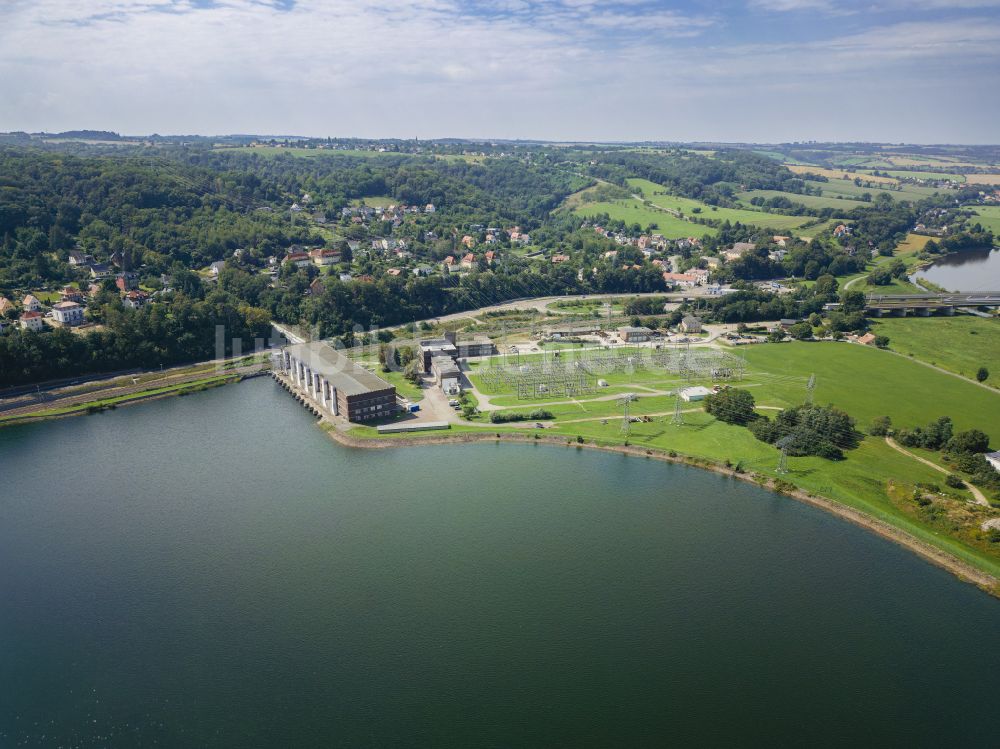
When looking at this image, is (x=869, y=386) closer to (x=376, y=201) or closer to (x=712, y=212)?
(x=712, y=212)

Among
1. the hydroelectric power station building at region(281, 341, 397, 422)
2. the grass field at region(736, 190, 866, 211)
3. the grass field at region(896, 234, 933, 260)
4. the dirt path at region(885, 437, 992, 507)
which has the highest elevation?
the grass field at region(736, 190, 866, 211)

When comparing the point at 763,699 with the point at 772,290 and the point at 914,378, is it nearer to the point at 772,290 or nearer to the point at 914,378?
the point at 914,378

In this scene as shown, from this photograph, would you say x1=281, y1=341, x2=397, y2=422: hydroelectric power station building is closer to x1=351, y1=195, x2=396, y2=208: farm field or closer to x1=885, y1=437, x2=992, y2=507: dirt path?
x1=885, y1=437, x2=992, y2=507: dirt path

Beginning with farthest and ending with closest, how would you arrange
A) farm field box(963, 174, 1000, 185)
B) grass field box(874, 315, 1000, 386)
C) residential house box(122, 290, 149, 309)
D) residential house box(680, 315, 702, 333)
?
farm field box(963, 174, 1000, 185) < residential house box(680, 315, 702, 333) < residential house box(122, 290, 149, 309) < grass field box(874, 315, 1000, 386)

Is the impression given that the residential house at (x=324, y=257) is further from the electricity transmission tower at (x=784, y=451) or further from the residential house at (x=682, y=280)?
the electricity transmission tower at (x=784, y=451)

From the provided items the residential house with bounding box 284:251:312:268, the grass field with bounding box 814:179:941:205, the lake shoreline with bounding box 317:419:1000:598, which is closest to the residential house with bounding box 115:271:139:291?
the residential house with bounding box 284:251:312:268

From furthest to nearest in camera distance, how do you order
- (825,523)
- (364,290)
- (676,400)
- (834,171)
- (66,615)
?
(834,171)
(364,290)
(676,400)
(825,523)
(66,615)

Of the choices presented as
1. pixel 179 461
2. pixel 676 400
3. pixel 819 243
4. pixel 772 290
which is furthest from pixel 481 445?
pixel 819 243
